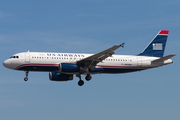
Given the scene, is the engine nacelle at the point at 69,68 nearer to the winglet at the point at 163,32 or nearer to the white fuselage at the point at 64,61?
the white fuselage at the point at 64,61

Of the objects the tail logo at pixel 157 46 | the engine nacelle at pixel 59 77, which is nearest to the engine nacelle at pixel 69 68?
the engine nacelle at pixel 59 77

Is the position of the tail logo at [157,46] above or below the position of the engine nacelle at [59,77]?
A: above

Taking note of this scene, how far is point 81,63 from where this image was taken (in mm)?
54156

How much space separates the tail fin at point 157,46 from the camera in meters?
61.1

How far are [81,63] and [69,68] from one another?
2135mm

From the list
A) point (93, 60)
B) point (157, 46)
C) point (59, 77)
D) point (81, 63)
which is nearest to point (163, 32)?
point (157, 46)

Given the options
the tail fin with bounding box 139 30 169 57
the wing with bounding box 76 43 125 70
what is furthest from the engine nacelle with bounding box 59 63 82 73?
the tail fin with bounding box 139 30 169 57

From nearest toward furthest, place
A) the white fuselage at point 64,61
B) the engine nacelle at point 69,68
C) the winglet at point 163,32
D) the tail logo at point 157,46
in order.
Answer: the engine nacelle at point 69,68 < the white fuselage at point 64,61 < the tail logo at point 157,46 < the winglet at point 163,32

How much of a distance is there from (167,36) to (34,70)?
24.5 m

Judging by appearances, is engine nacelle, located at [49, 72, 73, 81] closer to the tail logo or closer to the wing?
the wing

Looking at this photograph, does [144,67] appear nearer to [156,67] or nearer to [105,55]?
[156,67]

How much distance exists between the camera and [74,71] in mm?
53625

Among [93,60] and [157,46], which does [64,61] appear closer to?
[93,60]

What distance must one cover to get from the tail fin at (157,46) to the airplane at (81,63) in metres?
0.17
